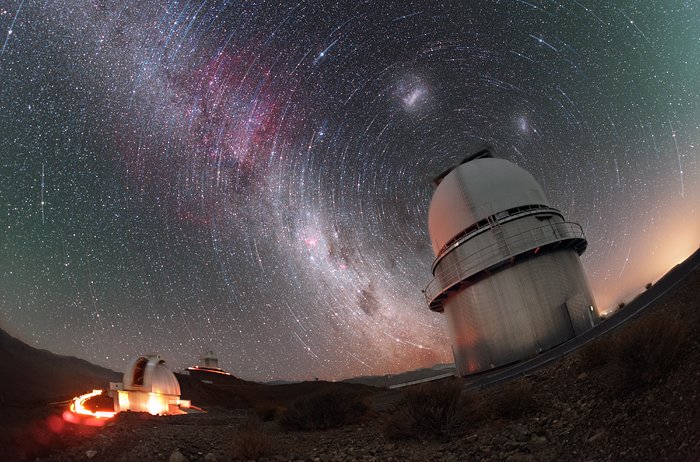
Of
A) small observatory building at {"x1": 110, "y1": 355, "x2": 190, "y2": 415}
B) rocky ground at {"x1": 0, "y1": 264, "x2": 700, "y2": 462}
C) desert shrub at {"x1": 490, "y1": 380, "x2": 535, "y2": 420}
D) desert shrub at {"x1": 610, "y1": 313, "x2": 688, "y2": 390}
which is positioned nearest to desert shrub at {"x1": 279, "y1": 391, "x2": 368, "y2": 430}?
rocky ground at {"x1": 0, "y1": 264, "x2": 700, "y2": 462}

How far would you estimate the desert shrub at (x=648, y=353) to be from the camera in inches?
201

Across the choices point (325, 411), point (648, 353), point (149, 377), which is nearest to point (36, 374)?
point (149, 377)

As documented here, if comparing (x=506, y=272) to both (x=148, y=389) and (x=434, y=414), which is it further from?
(x=148, y=389)

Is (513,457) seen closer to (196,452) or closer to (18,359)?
(196,452)

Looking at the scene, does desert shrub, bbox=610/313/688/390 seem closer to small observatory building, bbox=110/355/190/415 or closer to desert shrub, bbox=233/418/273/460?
desert shrub, bbox=233/418/273/460

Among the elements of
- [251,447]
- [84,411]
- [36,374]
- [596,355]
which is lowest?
[251,447]

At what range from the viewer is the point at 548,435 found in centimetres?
547

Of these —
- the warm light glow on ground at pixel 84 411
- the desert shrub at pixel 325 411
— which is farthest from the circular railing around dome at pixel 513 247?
the warm light glow on ground at pixel 84 411

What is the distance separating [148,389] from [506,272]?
18522 millimetres

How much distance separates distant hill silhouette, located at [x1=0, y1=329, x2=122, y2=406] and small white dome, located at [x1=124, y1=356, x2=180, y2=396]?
2757cm

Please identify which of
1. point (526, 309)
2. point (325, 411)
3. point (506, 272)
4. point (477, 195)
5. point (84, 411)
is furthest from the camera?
point (477, 195)

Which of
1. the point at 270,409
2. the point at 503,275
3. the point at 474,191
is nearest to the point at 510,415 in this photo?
the point at 270,409

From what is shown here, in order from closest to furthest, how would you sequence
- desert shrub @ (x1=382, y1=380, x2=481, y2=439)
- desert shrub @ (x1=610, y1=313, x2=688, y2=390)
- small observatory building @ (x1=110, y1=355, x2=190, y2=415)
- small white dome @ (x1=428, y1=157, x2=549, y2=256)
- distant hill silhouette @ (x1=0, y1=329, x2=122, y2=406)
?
desert shrub @ (x1=610, y1=313, x2=688, y2=390)
desert shrub @ (x1=382, y1=380, x2=481, y2=439)
small white dome @ (x1=428, y1=157, x2=549, y2=256)
small observatory building @ (x1=110, y1=355, x2=190, y2=415)
distant hill silhouette @ (x1=0, y1=329, x2=122, y2=406)

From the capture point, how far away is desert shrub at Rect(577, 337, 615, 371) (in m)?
6.79
